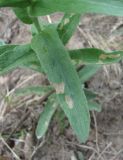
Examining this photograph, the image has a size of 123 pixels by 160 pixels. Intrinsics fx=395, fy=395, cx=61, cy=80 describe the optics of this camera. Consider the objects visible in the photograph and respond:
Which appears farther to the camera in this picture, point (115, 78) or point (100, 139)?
point (115, 78)

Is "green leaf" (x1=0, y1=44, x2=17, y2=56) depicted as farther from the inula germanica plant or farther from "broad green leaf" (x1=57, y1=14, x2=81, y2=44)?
"broad green leaf" (x1=57, y1=14, x2=81, y2=44)

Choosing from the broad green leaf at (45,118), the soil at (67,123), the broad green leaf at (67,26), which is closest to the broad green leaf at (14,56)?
the broad green leaf at (67,26)

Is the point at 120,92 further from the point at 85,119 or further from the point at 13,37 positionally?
the point at 13,37

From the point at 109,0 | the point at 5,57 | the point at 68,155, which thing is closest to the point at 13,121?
the point at 68,155

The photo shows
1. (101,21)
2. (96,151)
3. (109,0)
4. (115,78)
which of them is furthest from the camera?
(101,21)

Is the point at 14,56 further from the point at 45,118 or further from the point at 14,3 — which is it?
the point at 45,118

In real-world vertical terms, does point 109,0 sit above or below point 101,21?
above
